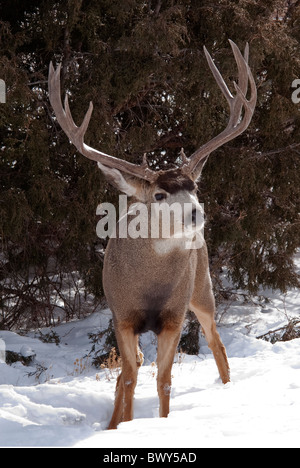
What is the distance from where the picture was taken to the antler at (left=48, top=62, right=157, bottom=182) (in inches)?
212

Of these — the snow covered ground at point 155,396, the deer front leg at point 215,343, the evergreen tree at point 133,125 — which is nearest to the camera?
the snow covered ground at point 155,396

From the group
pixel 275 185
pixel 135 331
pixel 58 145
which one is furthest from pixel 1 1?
pixel 135 331

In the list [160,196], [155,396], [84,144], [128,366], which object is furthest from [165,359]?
[84,144]

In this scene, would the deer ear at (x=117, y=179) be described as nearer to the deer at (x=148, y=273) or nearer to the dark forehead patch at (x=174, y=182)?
the deer at (x=148, y=273)

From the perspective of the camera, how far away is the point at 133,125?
877 centimetres

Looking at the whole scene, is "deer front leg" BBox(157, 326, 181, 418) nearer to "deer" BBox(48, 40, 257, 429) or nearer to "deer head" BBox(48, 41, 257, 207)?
"deer" BBox(48, 40, 257, 429)

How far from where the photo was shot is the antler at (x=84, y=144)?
539 centimetres

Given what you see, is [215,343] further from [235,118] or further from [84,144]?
[84,144]

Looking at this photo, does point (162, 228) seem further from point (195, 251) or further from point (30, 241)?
point (30, 241)

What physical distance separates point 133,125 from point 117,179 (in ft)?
11.2

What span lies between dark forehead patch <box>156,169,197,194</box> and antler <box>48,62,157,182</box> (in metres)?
0.09

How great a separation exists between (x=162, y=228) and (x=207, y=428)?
1627mm

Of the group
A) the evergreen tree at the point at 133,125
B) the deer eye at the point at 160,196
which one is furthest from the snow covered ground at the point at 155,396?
the deer eye at the point at 160,196

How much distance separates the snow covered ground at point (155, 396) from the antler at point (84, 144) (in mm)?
1773
